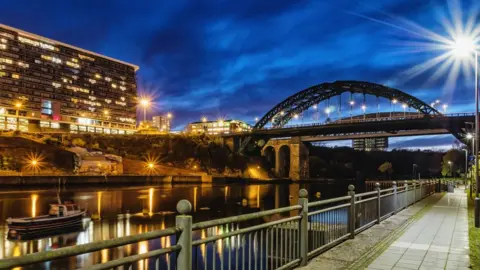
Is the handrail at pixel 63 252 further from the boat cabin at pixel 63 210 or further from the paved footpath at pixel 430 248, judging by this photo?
the boat cabin at pixel 63 210

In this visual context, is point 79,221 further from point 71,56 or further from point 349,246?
point 71,56

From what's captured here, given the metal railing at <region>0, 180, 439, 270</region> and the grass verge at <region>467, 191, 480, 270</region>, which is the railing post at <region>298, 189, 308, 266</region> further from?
the grass verge at <region>467, 191, 480, 270</region>

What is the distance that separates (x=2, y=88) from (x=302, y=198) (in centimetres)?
15260

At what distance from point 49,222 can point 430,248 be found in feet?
87.2

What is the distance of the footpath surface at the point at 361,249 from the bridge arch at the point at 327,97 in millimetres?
100558

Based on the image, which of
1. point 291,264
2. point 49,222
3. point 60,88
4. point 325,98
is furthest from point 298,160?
point 291,264

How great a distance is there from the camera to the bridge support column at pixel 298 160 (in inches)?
4707

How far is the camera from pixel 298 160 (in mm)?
119500

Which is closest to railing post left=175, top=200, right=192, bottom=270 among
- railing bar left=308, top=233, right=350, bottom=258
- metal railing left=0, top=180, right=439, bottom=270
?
metal railing left=0, top=180, right=439, bottom=270

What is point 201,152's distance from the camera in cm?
11106

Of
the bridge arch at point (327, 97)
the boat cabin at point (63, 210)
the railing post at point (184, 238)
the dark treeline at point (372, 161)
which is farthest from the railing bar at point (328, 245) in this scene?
the dark treeline at point (372, 161)

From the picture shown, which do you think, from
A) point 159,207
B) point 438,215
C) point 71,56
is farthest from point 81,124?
point 438,215

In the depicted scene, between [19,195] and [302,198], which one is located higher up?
[302,198]

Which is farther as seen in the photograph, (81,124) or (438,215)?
(81,124)
